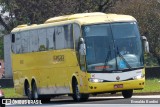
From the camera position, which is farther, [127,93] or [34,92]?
[34,92]

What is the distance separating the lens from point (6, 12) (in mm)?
66812

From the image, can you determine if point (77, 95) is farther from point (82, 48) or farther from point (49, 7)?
point (49, 7)

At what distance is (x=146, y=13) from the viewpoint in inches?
2427

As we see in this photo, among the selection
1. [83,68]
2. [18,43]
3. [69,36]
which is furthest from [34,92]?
[83,68]

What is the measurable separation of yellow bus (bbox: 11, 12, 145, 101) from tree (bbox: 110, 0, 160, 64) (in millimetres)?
29335

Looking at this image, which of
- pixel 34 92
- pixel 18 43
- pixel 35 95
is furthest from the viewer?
pixel 18 43

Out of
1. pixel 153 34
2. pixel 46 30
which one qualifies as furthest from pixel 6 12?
pixel 46 30

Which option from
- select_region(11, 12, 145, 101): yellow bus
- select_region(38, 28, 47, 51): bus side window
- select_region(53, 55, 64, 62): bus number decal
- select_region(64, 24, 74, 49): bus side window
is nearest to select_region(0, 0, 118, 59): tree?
select_region(38, 28, 47, 51): bus side window

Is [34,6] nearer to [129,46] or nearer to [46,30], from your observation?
[46,30]

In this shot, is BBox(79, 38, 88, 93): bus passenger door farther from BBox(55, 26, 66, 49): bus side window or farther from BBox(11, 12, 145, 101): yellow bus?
BBox(55, 26, 66, 49): bus side window

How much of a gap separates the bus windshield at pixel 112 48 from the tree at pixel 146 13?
1271 inches

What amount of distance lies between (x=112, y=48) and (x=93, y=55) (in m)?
0.84

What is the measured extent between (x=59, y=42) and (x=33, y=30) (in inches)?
141

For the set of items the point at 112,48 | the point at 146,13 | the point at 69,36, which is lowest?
the point at 112,48
